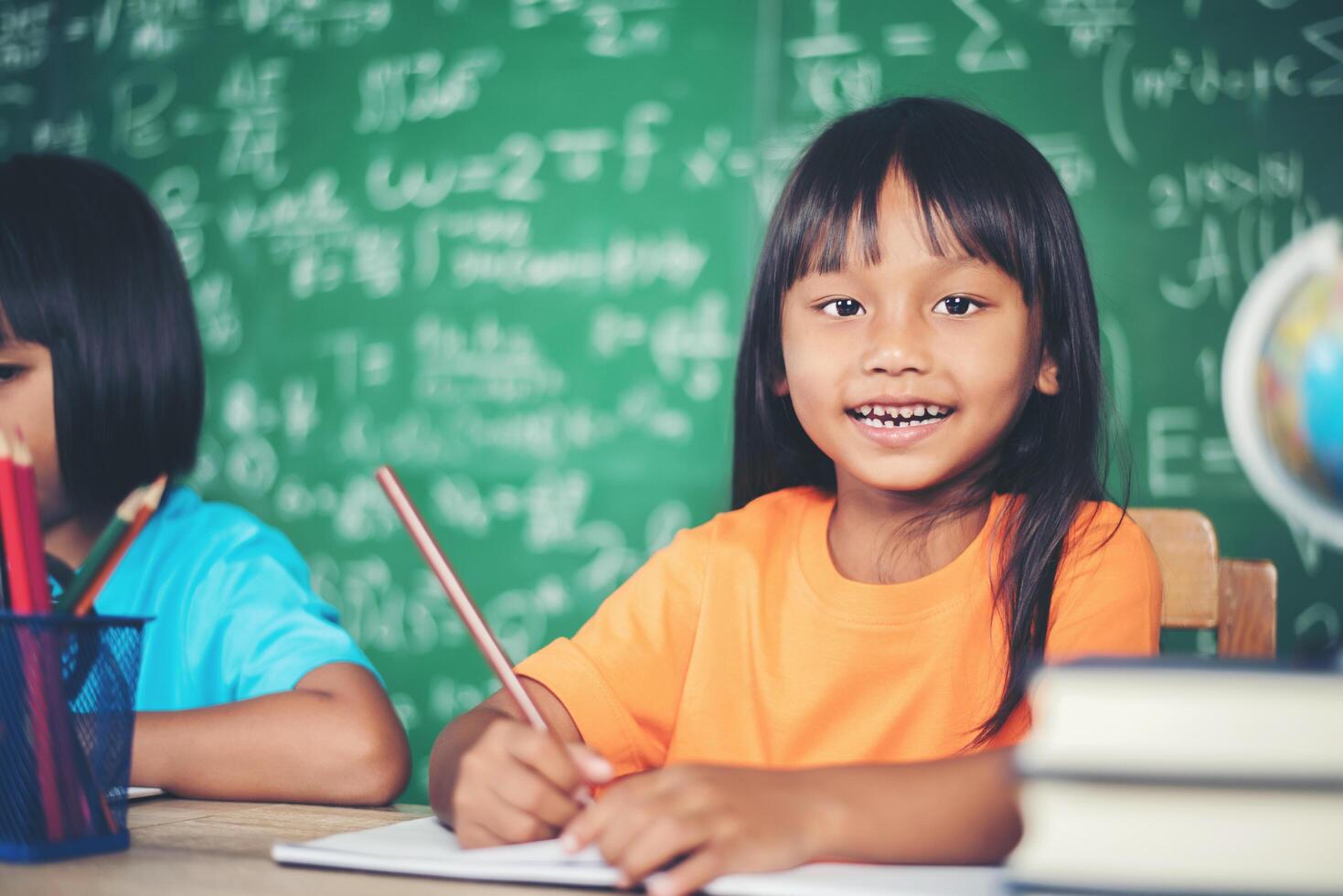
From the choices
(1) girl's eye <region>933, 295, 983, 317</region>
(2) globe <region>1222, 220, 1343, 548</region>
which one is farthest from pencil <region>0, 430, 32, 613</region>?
(1) girl's eye <region>933, 295, 983, 317</region>

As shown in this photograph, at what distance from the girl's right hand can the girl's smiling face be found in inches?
17.1

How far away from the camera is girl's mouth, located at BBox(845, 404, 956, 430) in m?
0.96

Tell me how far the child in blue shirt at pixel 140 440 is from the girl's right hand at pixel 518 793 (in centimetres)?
37

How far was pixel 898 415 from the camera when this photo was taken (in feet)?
3.18

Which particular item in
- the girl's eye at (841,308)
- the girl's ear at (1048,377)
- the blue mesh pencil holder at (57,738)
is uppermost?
the girl's eye at (841,308)

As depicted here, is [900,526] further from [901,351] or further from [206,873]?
[206,873]

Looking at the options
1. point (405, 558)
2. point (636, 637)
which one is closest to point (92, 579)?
point (636, 637)

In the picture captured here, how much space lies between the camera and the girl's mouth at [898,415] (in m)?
0.96

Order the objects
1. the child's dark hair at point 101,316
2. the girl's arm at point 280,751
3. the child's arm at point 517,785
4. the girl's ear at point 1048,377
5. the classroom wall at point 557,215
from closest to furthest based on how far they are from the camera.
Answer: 1. the child's arm at point 517,785
2. the girl's arm at point 280,751
3. the girl's ear at point 1048,377
4. the child's dark hair at point 101,316
5. the classroom wall at point 557,215

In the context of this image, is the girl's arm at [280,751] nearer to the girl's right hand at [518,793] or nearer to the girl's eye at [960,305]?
the girl's right hand at [518,793]

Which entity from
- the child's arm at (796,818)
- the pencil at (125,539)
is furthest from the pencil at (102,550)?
the child's arm at (796,818)

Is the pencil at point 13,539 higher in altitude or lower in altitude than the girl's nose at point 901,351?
lower

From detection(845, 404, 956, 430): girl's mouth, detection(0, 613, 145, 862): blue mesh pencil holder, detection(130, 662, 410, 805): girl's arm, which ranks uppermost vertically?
detection(845, 404, 956, 430): girl's mouth

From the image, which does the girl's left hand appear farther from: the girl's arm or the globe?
the girl's arm
